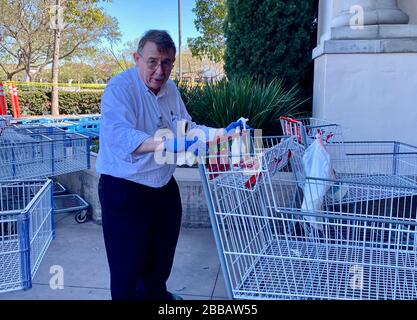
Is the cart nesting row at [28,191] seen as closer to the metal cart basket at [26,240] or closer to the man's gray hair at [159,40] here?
the metal cart basket at [26,240]

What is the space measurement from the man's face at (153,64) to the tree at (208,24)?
55.9 ft

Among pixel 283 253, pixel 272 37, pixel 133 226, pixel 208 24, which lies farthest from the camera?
pixel 208 24

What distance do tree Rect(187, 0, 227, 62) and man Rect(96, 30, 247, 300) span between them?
16966 mm

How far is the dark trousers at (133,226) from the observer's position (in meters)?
2.54

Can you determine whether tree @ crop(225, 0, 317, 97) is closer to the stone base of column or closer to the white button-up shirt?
the stone base of column

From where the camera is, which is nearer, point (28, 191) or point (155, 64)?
point (155, 64)

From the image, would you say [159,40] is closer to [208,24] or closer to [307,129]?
[307,129]

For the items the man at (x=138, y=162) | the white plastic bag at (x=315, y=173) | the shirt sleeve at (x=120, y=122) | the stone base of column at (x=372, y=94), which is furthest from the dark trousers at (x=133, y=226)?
the stone base of column at (x=372, y=94)

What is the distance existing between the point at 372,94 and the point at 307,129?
1068mm

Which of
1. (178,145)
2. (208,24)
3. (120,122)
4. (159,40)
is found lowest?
(178,145)

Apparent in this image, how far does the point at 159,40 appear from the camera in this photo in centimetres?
237

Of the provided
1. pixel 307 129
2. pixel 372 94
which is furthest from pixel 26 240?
pixel 372 94

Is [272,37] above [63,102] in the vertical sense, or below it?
above
